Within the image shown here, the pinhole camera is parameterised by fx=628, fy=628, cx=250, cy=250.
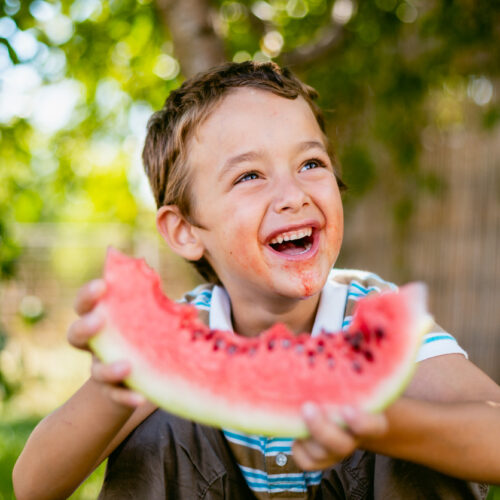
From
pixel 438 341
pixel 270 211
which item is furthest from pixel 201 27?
pixel 438 341

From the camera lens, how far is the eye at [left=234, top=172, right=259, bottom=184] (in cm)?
207

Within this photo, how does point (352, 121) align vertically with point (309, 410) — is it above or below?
above

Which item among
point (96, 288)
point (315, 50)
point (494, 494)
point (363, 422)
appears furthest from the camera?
point (315, 50)

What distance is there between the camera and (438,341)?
1.90 metres

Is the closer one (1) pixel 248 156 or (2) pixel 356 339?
(2) pixel 356 339

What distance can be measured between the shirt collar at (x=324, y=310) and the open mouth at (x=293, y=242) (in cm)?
26

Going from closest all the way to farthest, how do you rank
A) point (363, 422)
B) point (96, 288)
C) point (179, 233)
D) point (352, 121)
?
point (363, 422)
point (96, 288)
point (179, 233)
point (352, 121)

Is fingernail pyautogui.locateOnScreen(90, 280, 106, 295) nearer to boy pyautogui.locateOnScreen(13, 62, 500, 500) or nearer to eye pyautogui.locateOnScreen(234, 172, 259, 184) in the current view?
boy pyautogui.locateOnScreen(13, 62, 500, 500)

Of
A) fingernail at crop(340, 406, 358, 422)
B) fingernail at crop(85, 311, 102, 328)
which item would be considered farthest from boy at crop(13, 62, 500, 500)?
fingernail at crop(340, 406, 358, 422)

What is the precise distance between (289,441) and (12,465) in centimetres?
197

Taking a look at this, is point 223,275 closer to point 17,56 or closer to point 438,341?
point 438,341

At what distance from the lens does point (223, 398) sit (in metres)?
1.37

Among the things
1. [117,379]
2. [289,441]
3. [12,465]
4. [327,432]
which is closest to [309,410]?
[327,432]

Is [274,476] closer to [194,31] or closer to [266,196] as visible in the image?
[266,196]
